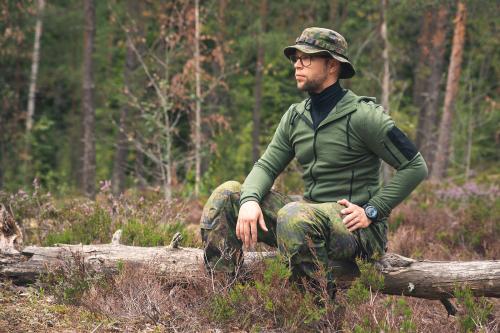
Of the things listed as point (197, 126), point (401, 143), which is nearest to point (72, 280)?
point (401, 143)

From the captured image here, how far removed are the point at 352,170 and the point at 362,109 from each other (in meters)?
0.41

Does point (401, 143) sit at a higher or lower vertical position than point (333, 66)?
lower

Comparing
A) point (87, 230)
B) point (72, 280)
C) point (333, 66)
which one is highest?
point (333, 66)

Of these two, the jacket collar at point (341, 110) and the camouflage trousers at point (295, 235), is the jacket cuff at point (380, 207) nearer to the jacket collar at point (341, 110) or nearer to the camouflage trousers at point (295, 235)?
the camouflage trousers at point (295, 235)

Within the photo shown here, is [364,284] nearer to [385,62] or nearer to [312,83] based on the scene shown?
[312,83]

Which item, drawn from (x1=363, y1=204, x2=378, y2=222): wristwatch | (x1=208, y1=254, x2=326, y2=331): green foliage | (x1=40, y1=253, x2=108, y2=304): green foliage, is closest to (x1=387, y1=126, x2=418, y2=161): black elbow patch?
(x1=363, y1=204, x2=378, y2=222): wristwatch

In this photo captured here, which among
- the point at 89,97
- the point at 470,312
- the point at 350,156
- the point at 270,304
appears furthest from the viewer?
the point at 89,97

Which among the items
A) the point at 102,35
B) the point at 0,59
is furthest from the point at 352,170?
the point at 102,35

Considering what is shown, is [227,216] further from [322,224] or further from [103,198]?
[103,198]

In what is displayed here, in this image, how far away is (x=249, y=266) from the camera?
4660 millimetres

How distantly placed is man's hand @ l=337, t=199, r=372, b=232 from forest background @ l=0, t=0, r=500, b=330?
6.68 ft

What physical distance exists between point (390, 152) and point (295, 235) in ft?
2.71

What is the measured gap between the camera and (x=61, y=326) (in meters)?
4.12

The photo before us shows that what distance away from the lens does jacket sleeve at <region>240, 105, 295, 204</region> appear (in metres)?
4.52
